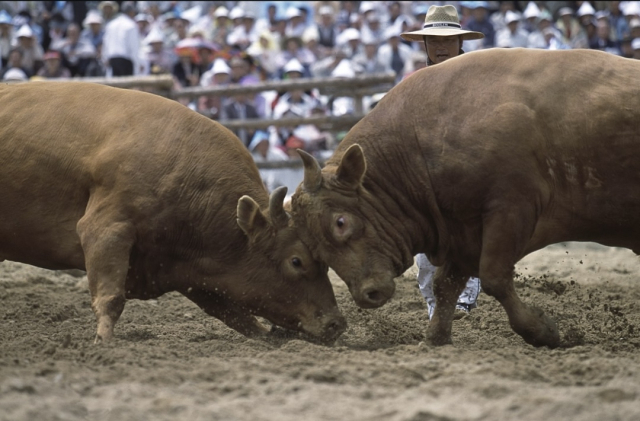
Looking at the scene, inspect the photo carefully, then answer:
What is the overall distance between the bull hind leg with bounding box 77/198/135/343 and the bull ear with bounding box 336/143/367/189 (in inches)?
50.9

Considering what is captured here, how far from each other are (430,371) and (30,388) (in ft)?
6.06

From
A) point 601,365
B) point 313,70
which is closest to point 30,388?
point 601,365

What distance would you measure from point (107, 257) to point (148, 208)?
38cm

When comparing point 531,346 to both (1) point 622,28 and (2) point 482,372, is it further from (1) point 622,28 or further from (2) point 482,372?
(1) point 622,28

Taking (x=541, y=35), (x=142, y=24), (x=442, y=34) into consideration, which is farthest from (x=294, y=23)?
(x=442, y=34)

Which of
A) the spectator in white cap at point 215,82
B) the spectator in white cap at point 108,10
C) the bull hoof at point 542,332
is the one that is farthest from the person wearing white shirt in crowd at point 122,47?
the bull hoof at point 542,332

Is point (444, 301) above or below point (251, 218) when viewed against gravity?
below

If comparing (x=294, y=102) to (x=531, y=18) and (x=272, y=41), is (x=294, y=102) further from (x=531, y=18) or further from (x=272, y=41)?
(x=531, y=18)

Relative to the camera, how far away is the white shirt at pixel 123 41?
51.5 feet

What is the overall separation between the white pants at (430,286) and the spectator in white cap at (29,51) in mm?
10291

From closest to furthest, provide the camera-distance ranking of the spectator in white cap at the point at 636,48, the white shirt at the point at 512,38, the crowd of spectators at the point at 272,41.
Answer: the spectator in white cap at the point at 636,48, the crowd of spectators at the point at 272,41, the white shirt at the point at 512,38

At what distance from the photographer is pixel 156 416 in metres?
4.21

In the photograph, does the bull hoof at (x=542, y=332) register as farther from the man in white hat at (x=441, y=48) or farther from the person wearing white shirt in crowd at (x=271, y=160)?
the person wearing white shirt in crowd at (x=271, y=160)

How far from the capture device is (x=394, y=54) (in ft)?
51.4
